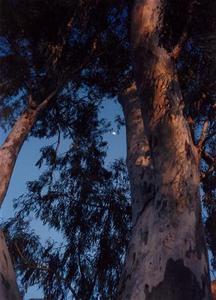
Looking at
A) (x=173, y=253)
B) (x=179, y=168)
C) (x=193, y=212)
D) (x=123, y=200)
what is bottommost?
(x=173, y=253)

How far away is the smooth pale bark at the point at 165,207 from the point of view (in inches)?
121

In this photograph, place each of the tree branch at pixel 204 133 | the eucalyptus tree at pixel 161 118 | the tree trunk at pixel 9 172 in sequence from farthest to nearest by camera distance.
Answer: the tree branch at pixel 204 133 → the eucalyptus tree at pixel 161 118 → the tree trunk at pixel 9 172

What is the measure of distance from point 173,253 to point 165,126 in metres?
1.48

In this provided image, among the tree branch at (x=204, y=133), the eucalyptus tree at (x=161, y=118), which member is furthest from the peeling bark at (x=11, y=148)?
the tree branch at (x=204, y=133)

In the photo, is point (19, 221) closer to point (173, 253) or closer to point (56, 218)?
point (56, 218)

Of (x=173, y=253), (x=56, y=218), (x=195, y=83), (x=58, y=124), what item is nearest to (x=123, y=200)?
(x=56, y=218)

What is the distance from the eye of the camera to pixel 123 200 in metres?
8.04

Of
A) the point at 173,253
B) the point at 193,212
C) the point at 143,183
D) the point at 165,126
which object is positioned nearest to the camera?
the point at 173,253

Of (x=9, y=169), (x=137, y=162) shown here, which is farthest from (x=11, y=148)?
(x=137, y=162)

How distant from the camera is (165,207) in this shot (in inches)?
145

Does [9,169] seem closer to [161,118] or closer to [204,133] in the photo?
[161,118]

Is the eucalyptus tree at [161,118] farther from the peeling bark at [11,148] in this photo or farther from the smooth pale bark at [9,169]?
the peeling bark at [11,148]

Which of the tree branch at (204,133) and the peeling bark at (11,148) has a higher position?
the tree branch at (204,133)

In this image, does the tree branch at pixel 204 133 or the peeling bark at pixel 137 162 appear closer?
the peeling bark at pixel 137 162
